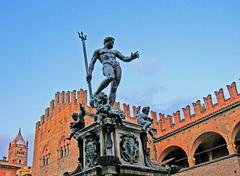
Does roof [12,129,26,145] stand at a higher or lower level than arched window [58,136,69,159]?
higher

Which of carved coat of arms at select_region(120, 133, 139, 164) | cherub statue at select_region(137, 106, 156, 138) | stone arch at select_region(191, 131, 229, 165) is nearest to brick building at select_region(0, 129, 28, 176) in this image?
stone arch at select_region(191, 131, 229, 165)

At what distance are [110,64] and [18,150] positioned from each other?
6515 cm

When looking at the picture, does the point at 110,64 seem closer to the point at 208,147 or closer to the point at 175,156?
the point at 208,147

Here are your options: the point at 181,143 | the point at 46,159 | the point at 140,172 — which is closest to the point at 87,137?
the point at 140,172

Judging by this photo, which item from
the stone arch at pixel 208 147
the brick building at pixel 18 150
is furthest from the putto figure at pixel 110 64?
the brick building at pixel 18 150

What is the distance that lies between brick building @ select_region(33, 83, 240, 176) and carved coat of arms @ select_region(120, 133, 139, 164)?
1084 cm

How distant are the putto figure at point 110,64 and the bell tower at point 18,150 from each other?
6411 cm

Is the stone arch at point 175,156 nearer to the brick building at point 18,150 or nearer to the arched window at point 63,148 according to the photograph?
the arched window at point 63,148

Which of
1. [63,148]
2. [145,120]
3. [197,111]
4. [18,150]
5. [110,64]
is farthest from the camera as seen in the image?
[18,150]

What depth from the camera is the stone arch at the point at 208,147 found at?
921 inches

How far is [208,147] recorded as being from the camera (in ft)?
82.4

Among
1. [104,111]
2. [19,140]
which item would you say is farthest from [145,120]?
[19,140]

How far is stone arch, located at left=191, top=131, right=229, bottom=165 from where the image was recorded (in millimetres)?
23391

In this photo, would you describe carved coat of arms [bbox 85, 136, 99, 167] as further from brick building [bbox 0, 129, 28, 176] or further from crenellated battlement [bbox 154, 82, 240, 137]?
brick building [bbox 0, 129, 28, 176]
